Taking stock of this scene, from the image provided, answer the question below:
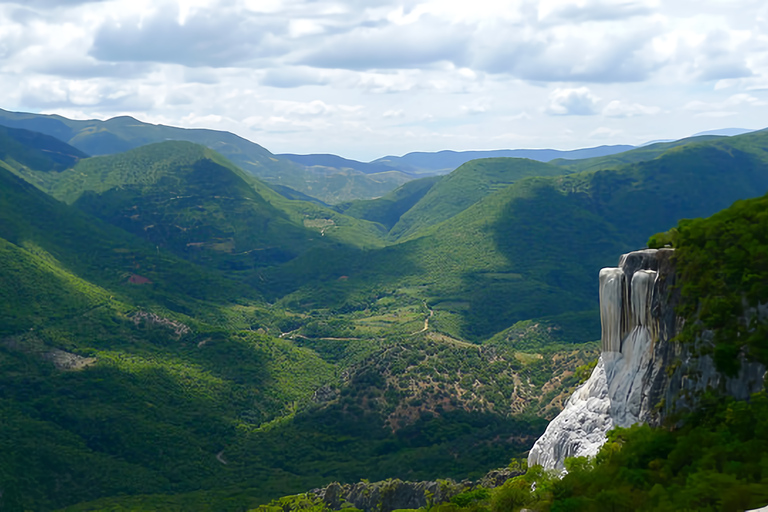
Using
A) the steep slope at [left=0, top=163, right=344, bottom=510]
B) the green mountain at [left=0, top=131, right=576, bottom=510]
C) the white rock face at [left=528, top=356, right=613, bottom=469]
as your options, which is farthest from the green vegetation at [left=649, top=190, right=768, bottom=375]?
the steep slope at [left=0, top=163, right=344, bottom=510]

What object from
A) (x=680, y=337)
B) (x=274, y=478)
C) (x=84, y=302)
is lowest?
(x=274, y=478)

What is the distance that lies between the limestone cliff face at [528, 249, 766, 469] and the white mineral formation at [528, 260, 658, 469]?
0.18 feet

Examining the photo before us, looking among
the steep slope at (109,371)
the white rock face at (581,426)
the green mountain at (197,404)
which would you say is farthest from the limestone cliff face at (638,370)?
the steep slope at (109,371)

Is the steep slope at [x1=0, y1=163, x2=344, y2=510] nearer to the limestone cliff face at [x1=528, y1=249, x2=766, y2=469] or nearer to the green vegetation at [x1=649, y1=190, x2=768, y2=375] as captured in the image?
the limestone cliff face at [x1=528, y1=249, x2=766, y2=469]

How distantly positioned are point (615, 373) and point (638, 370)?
177cm

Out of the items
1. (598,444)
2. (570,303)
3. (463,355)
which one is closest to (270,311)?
(570,303)

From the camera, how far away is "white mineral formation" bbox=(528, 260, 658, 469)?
40125 mm

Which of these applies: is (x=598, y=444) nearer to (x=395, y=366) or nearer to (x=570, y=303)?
(x=395, y=366)

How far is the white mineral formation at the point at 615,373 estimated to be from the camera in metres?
40.1

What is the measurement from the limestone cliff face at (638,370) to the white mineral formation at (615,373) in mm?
54

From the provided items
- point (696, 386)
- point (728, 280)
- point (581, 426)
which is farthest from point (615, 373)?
point (728, 280)

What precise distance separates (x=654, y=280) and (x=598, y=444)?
9662mm

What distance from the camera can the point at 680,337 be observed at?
37312 millimetres

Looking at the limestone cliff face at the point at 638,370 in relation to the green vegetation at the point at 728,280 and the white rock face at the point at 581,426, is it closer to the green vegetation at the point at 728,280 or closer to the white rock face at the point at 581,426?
the white rock face at the point at 581,426
